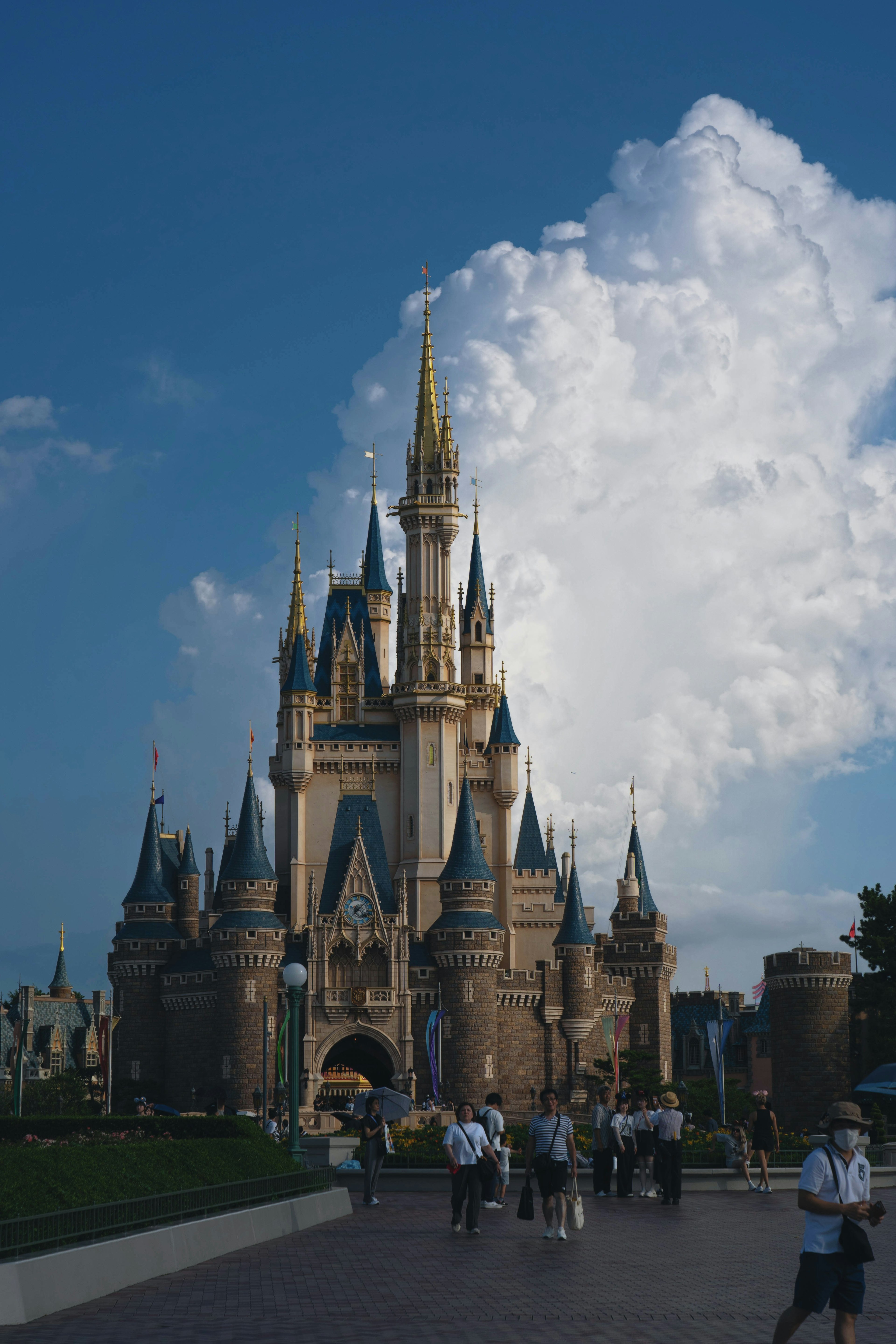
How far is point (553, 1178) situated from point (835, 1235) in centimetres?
→ 1018

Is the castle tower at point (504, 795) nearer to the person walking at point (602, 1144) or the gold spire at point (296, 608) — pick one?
the gold spire at point (296, 608)

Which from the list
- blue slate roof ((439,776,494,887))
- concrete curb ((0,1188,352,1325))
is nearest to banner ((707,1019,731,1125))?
concrete curb ((0,1188,352,1325))

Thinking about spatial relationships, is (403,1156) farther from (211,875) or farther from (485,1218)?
(211,875)

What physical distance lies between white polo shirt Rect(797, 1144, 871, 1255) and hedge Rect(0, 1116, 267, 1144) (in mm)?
16432

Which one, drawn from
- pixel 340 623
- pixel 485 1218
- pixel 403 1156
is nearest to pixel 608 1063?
pixel 340 623

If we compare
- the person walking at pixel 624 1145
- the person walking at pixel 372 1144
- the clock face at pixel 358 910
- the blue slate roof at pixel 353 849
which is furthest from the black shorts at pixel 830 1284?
the blue slate roof at pixel 353 849

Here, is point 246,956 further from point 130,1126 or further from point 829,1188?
point 829,1188

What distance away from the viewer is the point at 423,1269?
17.9 m

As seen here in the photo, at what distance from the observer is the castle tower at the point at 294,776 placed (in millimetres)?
84938

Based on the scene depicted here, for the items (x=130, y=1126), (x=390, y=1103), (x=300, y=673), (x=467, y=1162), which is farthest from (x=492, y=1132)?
(x=300, y=673)

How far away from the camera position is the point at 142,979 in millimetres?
82000

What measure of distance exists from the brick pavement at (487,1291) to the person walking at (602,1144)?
456 cm

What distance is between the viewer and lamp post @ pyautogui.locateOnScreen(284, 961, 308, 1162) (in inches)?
1082

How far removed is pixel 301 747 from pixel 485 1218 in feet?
204
